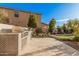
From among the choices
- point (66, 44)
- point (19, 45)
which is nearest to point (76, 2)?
point (66, 44)

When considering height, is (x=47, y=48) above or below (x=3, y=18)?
below

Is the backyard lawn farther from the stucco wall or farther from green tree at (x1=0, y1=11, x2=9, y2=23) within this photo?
green tree at (x1=0, y1=11, x2=9, y2=23)

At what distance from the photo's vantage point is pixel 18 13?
500 cm

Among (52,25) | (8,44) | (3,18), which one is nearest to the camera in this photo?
(8,44)

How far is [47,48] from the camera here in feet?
16.1

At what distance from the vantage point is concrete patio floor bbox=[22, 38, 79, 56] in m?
4.78

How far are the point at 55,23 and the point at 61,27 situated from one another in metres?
0.23

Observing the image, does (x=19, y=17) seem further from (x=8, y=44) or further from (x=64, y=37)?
(x=64, y=37)

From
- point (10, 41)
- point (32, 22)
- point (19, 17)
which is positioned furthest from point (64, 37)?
point (10, 41)

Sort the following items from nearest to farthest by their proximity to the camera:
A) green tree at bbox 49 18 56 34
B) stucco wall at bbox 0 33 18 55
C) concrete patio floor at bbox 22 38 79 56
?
stucco wall at bbox 0 33 18 55 → concrete patio floor at bbox 22 38 79 56 → green tree at bbox 49 18 56 34

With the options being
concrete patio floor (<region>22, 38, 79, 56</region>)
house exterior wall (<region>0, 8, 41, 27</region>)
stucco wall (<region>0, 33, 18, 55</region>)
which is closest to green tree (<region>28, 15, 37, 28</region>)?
house exterior wall (<region>0, 8, 41, 27</region>)

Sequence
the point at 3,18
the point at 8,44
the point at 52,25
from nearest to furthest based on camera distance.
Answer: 1. the point at 8,44
2. the point at 3,18
3. the point at 52,25

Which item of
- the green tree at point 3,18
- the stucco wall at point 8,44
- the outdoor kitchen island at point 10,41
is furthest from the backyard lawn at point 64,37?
the green tree at point 3,18

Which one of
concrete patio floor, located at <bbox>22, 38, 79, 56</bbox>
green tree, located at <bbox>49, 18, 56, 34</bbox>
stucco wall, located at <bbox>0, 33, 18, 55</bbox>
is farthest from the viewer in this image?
green tree, located at <bbox>49, 18, 56, 34</bbox>
